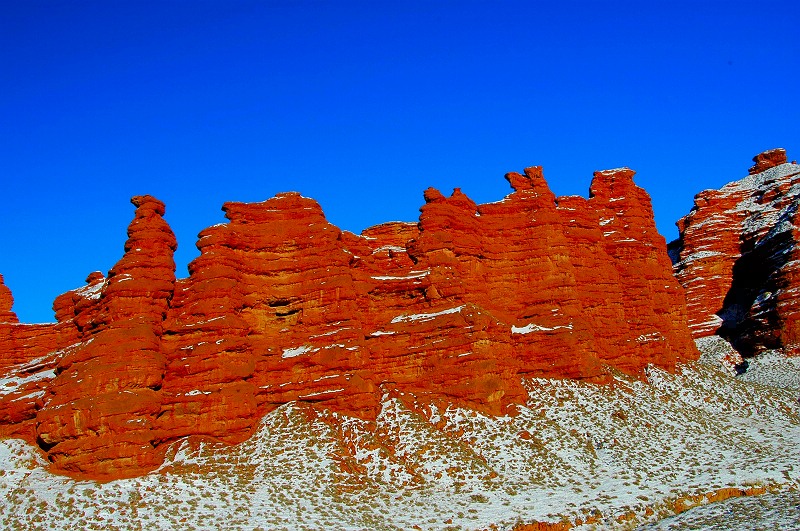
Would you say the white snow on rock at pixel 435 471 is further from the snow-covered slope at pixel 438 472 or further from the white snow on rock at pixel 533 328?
the white snow on rock at pixel 533 328

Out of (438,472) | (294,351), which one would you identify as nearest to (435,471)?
(438,472)

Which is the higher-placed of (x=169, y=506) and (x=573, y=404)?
(x=573, y=404)

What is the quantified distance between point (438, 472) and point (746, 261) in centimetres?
6763

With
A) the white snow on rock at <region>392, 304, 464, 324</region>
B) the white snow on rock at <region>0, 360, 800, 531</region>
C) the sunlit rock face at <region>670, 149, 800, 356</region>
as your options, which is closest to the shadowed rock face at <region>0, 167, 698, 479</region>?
the white snow on rock at <region>392, 304, 464, 324</region>

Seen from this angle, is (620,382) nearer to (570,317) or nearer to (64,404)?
(570,317)

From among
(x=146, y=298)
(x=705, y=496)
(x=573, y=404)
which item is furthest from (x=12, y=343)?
(x=705, y=496)

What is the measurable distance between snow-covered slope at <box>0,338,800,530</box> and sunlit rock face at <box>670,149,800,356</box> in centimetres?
2881

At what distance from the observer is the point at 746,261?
3735 inches

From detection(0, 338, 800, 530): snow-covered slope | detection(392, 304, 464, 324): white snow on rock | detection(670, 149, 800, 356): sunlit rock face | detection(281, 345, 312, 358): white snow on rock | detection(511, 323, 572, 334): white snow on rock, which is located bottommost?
detection(0, 338, 800, 530): snow-covered slope

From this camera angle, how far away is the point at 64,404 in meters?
43.6

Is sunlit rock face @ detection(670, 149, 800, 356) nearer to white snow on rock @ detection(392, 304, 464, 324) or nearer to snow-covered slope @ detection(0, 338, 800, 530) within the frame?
snow-covered slope @ detection(0, 338, 800, 530)

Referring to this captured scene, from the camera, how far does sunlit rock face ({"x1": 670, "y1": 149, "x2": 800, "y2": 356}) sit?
81.9 metres

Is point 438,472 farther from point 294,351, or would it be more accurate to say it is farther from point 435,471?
point 294,351

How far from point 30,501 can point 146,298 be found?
15.1m
